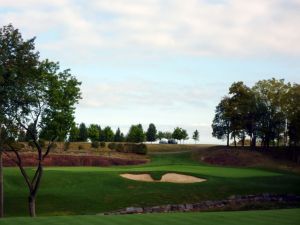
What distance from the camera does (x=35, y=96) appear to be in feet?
109

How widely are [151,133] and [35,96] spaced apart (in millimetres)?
111087

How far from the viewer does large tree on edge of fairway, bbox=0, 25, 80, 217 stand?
108ft

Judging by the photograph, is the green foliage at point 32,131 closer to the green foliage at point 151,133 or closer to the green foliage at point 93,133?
the green foliage at point 93,133

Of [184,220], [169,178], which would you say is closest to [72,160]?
[169,178]

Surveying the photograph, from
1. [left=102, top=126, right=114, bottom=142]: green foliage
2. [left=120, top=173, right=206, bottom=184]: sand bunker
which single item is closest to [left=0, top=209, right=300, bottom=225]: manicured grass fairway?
[left=120, top=173, right=206, bottom=184]: sand bunker

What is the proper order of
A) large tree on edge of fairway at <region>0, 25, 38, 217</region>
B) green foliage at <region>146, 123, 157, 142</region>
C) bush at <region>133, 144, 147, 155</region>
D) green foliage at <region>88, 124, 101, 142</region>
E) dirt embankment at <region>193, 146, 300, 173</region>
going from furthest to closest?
1. green foliage at <region>146, 123, 157, 142</region>
2. green foliage at <region>88, 124, 101, 142</region>
3. bush at <region>133, 144, 147, 155</region>
4. dirt embankment at <region>193, 146, 300, 173</region>
5. large tree on edge of fairway at <region>0, 25, 38, 217</region>

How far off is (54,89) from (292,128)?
55250mm

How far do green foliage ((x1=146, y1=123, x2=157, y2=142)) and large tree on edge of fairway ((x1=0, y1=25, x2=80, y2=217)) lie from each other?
356 feet

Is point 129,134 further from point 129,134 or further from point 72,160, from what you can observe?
point 72,160

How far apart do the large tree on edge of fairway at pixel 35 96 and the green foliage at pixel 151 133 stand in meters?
109

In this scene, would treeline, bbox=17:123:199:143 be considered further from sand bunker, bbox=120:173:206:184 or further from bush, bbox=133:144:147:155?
sand bunker, bbox=120:173:206:184

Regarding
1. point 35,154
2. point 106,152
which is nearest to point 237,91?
point 106,152

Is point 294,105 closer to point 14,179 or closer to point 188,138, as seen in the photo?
point 14,179

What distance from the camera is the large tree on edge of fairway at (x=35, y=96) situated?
108ft
